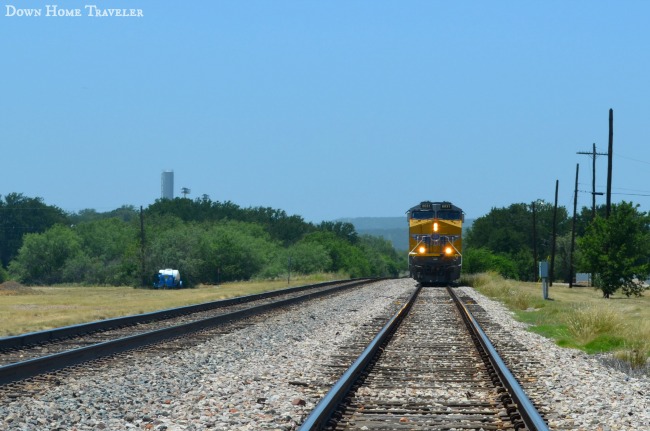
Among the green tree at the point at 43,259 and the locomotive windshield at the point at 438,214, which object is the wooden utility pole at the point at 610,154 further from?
the green tree at the point at 43,259

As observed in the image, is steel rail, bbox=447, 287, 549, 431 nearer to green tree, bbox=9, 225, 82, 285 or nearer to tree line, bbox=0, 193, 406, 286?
tree line, bbox=0, 193, 406, 286

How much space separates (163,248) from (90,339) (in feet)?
224

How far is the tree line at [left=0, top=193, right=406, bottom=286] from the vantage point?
8338 centimetres

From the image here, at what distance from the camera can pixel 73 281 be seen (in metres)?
103

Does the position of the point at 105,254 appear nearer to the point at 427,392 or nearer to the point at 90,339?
the point at 90,339

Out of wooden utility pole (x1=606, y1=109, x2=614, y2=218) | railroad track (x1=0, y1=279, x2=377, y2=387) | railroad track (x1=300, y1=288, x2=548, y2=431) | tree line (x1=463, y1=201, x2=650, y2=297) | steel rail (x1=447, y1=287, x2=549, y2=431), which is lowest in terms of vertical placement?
railroad track (x1=0, y1=279, x2=377, y2=387)

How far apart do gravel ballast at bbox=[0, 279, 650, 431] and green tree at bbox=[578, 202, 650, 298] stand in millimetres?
38053

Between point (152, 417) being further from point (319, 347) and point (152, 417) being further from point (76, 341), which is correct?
point (76, 341)

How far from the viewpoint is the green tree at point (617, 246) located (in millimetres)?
51938

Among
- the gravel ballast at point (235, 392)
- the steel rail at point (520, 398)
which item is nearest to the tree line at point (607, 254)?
the gravel ballast at point (235, 392)

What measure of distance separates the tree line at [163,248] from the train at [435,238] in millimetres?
12567

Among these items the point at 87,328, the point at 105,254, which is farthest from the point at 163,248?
the point at 87,328

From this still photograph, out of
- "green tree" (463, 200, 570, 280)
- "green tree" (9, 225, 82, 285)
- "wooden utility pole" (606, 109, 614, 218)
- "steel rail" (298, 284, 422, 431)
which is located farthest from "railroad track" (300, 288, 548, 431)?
"green tree" (463, 200, 570, 280)

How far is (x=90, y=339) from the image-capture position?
16391 mm
